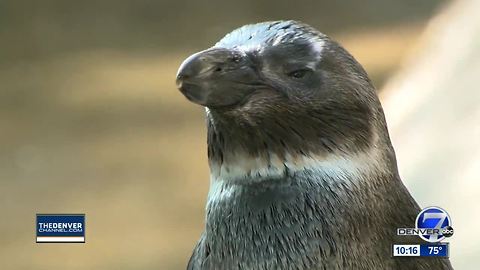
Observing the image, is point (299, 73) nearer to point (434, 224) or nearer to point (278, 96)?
point (278, 96)

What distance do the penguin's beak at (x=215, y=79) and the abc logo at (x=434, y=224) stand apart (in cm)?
30

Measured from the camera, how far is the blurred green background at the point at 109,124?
100 centimetres

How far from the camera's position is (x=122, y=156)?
101 centimetres

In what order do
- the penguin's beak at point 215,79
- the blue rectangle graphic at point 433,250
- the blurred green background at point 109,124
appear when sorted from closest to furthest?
1. the penguin's beak at point 215,79
2. the blue rectangle graphic at point 433,250
3. the blurred green background at point 109,124

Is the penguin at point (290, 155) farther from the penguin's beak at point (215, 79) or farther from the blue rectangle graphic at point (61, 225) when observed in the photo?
the blue rectangle graphic at point (61, 225)

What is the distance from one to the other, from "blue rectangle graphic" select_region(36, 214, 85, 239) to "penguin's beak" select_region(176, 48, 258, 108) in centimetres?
47

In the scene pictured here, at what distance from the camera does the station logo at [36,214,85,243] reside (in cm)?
100

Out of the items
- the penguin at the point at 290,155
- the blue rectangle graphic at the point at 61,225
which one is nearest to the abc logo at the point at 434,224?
the penguin at the point at 290,155

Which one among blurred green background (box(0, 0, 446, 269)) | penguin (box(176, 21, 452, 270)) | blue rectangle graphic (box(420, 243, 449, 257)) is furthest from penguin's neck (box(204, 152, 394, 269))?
blurred green background (box(0, 0, 446, 269))

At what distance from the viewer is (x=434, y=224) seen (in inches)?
32.5

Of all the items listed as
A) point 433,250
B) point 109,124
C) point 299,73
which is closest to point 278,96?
point 299,73

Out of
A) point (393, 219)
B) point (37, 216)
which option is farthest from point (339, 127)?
point (37, 216)

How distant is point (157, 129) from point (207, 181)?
12 centimetres
